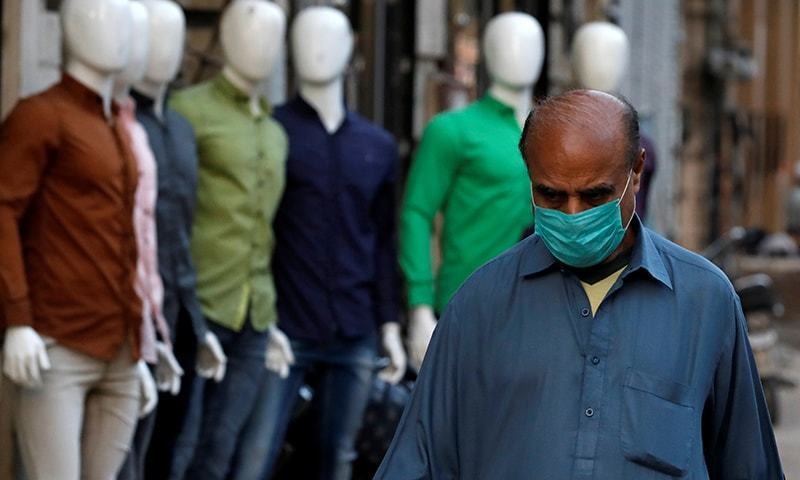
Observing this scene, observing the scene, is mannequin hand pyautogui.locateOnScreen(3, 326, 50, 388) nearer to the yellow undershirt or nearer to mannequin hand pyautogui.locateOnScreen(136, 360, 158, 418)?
mannequin hand pyautogui.locateOnScreen(136, 360, 158, 418)

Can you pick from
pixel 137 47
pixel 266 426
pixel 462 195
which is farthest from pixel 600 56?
pixel 137 47

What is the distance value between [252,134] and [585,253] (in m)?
3.76

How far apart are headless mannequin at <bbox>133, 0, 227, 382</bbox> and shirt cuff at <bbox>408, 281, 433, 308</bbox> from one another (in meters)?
0.90

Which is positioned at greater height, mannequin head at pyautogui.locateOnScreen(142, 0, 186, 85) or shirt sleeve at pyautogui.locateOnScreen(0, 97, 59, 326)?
mannequin head at pyautogui.locateOnScreen(142, 0, 186, 85)

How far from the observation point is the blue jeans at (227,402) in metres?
7.41

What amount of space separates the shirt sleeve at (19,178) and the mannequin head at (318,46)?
1.60 metres

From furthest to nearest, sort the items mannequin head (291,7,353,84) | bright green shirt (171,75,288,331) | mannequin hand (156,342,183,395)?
1. mannequin head (291,7,353,84)
2. bright green shirt (171,75,288,331)
3. mannequin hand (156,342,183,395)

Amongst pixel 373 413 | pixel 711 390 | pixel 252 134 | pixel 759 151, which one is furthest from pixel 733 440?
pixel 759 151

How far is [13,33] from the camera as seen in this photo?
794cm

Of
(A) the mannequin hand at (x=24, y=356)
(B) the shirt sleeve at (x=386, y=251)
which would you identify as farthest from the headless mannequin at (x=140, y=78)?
(B) the shirt sleeve at (x=386, y=251)

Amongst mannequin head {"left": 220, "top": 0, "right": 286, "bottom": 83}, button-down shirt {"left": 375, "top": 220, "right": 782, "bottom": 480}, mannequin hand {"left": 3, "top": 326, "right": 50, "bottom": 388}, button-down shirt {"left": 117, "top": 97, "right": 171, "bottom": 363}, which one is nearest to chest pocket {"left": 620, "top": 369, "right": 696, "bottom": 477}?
button-down shirt {"left": 375, "top": 220, "right": 782, "bottom": 480}

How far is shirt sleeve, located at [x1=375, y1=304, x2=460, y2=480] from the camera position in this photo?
Answer: 392 cm

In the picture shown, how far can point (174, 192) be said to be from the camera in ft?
22.9

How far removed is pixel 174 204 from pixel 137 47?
53cm
